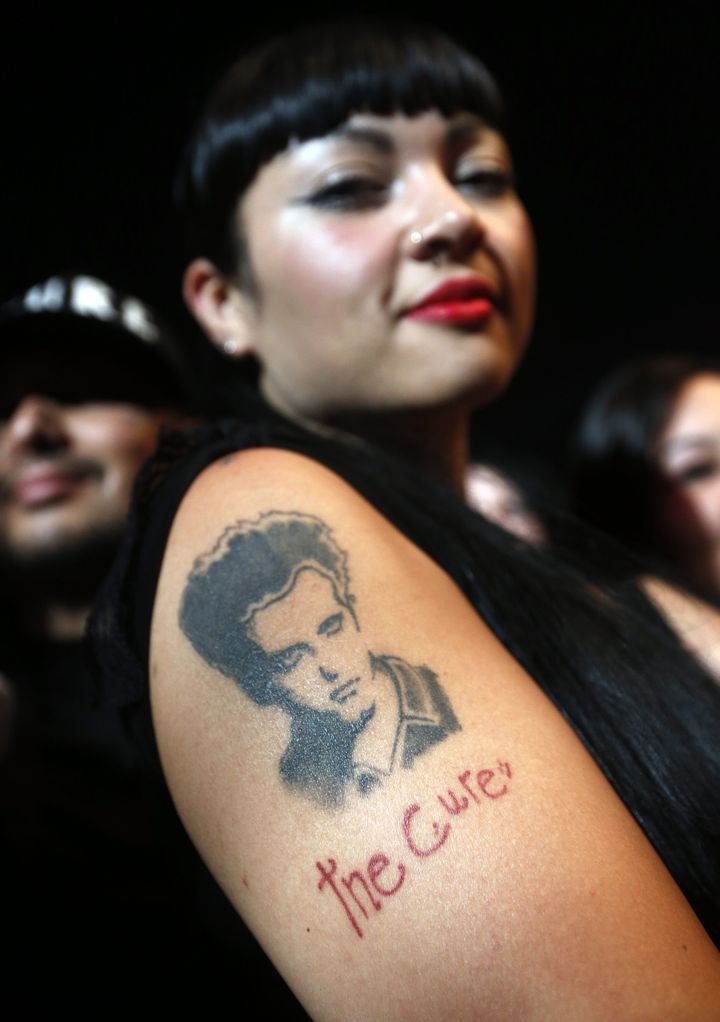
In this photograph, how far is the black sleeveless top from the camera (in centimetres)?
78

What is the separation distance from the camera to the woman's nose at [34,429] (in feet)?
5.96

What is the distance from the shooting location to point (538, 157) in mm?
2418

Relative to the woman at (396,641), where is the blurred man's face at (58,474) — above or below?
above

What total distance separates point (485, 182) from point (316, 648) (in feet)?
2.41

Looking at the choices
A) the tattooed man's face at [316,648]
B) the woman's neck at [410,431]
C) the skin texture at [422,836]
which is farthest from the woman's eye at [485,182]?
the tattooed man's face at [316,648]

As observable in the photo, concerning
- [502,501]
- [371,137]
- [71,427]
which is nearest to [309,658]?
[371,137]

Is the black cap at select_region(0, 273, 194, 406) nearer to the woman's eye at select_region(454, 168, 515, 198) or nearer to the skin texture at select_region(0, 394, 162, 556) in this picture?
the skin texture at select_region(0, 394, 162, 556)

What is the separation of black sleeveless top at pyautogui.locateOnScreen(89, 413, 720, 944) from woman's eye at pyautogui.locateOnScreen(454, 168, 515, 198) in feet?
1.27

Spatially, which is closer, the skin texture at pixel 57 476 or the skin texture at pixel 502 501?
the skin texture at pixel 502 501

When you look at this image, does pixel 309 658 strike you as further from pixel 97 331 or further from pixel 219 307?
pixel 97 331

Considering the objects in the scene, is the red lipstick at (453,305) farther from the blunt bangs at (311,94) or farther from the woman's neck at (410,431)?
the blunt bangs at (311,94)

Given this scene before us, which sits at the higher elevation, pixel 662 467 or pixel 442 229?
pixel 442 229

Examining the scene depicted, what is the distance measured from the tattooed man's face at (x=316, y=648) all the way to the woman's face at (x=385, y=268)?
438 mm

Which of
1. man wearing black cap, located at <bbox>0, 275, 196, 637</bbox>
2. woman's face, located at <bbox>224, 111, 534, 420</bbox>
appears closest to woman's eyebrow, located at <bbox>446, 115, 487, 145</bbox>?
woman's face, located at <bbox>224, 111, 534, 420</bbox>
